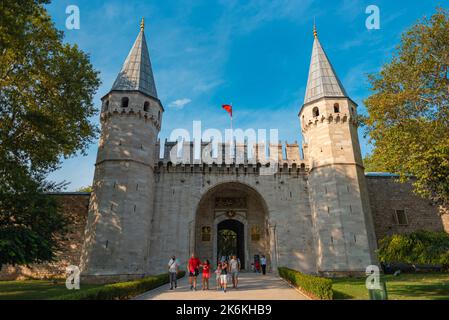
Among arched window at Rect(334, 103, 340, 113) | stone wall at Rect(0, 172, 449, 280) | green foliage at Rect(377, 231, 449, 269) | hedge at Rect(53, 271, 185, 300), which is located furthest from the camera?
arched window at Rect(334, 103, 340, 113)

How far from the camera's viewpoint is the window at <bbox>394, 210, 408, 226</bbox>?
23.2 meters

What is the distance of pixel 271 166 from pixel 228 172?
11.2ft

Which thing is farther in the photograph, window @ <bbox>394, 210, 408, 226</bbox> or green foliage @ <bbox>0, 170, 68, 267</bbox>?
window @ <bbox>394, 210, 408, 226</bbox>

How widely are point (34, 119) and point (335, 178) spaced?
18.5m

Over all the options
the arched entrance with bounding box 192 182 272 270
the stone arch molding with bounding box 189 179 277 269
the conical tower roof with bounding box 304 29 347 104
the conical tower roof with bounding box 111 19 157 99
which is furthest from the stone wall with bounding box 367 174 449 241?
the conical tower roof with bounding box 111 19 157 99

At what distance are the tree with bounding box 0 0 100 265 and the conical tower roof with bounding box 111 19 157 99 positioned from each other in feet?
13.2

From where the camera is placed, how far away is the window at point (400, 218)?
23.2 m

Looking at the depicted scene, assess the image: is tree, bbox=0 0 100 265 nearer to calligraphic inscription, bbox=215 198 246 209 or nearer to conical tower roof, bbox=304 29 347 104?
calligraphic inscription, bbox=215 198 246 209

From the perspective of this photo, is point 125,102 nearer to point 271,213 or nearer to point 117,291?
point 271,213

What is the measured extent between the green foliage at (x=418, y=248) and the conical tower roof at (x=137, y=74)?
1869 centimetres

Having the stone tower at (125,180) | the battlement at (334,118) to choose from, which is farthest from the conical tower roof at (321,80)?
the stone tower at (125,180)

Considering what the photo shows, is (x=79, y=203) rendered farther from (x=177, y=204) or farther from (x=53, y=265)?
(x=177, y=204)

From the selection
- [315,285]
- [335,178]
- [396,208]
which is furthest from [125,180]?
[396,208]

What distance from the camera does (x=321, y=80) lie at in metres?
23.3
